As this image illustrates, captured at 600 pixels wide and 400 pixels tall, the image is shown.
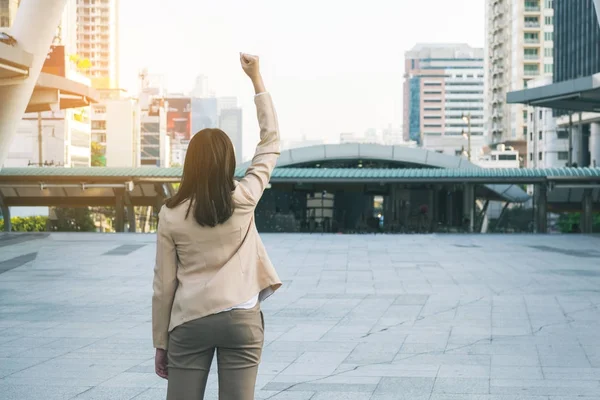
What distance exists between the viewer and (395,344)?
10.9 meters

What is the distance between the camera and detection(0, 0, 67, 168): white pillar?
28.8 m

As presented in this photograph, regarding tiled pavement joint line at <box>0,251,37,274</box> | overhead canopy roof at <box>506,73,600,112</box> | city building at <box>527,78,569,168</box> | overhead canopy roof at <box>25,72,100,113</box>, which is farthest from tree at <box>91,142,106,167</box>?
tiled pavement joint line at <box>0,251,37,274</box>

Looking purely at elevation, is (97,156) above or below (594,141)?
below

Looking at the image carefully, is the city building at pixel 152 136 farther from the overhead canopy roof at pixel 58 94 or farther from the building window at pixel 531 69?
the overhead canopy roof at pixel 58 94

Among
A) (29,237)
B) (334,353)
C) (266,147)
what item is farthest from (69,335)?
(29,237)

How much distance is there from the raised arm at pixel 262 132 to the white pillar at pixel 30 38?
24.8 meters

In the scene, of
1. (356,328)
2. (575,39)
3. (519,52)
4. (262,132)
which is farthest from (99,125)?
(262,132)

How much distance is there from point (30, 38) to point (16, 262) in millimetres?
8647

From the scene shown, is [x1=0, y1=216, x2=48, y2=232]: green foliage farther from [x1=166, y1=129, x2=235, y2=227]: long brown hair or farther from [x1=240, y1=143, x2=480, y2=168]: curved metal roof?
[x1=166, y1=129, x2=235, y2=227]: long brown hair

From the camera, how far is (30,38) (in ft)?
94.5

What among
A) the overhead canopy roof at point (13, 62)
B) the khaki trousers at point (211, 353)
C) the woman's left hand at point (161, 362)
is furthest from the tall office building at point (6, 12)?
the khaki trousers at point (211, 353)

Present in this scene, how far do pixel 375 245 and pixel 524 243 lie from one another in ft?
16.9

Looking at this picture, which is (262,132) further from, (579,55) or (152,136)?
(152,136)

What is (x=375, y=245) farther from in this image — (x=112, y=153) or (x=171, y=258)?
(x=112, y=153)
